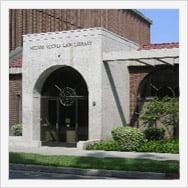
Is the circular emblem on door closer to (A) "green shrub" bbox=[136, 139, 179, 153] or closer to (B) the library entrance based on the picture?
(B) the library entrance

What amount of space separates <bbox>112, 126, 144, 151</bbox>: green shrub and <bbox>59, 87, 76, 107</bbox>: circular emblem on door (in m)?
3.54

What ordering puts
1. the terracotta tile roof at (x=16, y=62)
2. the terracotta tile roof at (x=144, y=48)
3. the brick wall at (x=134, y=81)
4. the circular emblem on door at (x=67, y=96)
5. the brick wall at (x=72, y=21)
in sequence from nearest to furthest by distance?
the circular emblem on door at (x=67, y=96) → the brick wall at (x=134, y=81) → the terracotta tile roof at (x=144, y=48) → the terracotta tile roof at (x=16, y=62) → the brick wall at (x=72, y=21)

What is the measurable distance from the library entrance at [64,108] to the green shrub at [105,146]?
2383mm

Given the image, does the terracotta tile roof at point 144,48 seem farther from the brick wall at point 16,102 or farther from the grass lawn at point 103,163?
the grass lawn at point 103,163

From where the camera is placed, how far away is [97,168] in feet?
45.3

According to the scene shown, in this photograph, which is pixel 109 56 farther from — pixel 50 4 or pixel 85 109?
pixel 50 4

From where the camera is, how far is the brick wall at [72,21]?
32.7 meters

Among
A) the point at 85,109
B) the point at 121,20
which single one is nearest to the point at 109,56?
the point at 85,109

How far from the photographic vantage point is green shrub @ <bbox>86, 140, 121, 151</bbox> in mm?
18938

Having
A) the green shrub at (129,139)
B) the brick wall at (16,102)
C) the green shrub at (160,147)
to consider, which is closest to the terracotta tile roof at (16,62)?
the brick wall at (16,102)

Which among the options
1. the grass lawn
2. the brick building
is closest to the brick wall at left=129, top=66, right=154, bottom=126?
the brick building

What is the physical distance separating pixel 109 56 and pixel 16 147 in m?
5.51

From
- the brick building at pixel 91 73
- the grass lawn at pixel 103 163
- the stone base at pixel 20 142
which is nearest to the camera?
the grass lawn at pixel 103 163

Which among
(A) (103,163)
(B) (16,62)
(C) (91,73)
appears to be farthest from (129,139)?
(B) (16,62)
